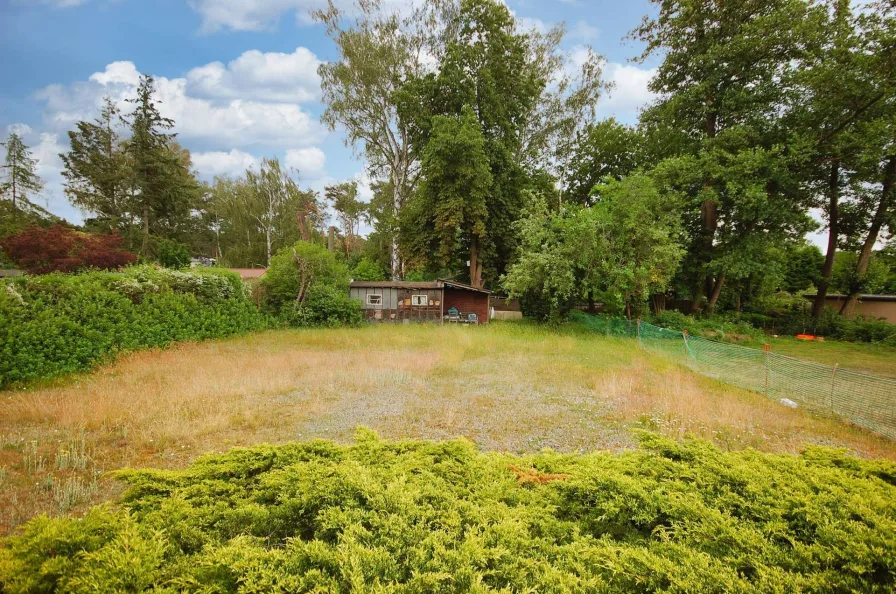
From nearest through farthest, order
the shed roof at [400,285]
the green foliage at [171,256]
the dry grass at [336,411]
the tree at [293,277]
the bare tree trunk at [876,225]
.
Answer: the dry grass at [336,411] → the bare tree trunk at [876,225] → the tree at [293,277] → the shed roof at [400,285] → the green foliage at [171,256]

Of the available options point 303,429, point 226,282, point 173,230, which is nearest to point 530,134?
point 226,282

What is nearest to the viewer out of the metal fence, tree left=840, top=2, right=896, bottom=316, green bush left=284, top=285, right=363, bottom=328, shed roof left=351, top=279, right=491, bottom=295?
the metal fence

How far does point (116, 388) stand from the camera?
7145mm

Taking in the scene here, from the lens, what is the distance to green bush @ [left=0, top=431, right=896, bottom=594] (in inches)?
58.8

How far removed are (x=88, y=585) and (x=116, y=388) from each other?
7901 mm

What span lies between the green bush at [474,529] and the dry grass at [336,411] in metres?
2.51

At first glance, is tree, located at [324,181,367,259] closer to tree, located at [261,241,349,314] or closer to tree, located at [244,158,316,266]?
tree, located at [244,158,316,266]

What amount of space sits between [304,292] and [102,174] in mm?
24564

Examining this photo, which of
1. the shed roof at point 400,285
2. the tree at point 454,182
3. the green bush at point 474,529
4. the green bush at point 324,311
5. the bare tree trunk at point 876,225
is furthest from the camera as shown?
the shed roof at point 400,285

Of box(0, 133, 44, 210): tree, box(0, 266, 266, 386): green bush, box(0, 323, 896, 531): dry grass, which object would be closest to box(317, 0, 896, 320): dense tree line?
box(0, 323, 896, 531): dry grass

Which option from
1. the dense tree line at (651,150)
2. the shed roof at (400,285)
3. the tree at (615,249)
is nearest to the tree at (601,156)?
the dense tree line at (651,150)

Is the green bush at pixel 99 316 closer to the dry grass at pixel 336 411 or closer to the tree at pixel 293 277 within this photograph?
the dry grass at pixel 336 411

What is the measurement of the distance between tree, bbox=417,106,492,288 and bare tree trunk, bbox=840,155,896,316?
66.0 ft

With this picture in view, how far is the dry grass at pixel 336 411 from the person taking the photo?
4.67 metres
